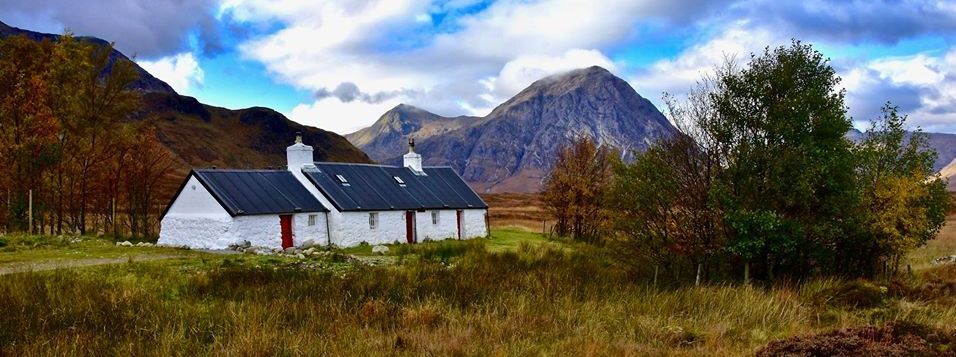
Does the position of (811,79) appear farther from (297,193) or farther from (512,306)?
(297,193)

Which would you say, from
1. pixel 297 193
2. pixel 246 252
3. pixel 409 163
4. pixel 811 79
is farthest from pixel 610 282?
pixel 409 163

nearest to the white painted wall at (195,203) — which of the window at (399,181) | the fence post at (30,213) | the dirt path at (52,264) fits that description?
the fence post at (30,213)

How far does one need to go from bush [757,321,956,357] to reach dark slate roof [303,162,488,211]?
30.2 m

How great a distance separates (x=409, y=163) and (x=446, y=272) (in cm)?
3139

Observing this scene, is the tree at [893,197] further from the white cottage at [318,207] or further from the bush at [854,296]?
the white cottage at [318,207]

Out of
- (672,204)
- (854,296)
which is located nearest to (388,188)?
(672,204)

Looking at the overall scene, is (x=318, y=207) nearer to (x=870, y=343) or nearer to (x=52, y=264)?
(x=52, y=264)

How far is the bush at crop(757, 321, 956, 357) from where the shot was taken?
8.57 metres

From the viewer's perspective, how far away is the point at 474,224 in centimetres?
4603

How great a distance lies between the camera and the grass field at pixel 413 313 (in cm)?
941

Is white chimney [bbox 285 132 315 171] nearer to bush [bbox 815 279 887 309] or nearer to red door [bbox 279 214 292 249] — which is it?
red door [bbox 279 214 292 249]

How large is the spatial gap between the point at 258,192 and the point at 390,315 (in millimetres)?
25560

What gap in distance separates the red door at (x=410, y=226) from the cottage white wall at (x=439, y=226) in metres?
0.32

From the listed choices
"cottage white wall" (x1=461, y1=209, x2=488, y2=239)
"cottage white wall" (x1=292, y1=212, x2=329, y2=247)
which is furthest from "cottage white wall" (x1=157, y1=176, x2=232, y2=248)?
"cottage white wall" (x1=461, y1=209, x2=488, y2=239)
